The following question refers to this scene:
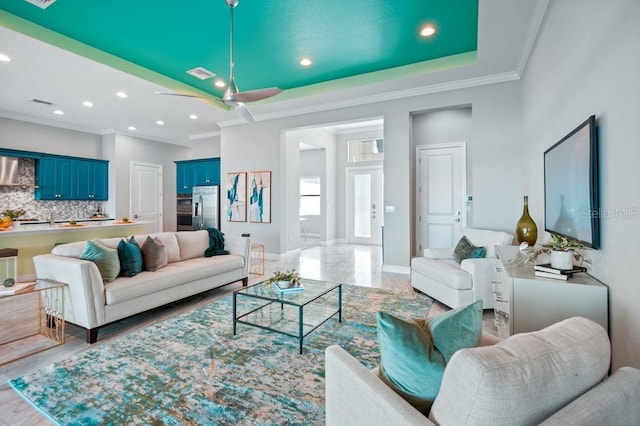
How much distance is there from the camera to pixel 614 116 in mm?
1727

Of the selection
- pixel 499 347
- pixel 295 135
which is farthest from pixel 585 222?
pixel 295 135

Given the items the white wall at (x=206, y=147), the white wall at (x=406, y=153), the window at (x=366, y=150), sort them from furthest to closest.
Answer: the window at (x=366, y=150) → the white wall at (x=206, y=147) → the white wall at (x=406, y=153)

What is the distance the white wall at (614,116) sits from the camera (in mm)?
1553

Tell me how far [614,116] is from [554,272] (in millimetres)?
945

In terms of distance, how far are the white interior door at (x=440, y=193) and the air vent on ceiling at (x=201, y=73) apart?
3.78 m

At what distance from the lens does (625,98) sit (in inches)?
63.8

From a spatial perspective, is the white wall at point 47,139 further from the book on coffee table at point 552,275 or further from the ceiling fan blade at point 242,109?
the book on coffee table at point 552,275

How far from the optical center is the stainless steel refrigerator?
758cm

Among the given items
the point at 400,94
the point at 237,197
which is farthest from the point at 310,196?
the point at 400,94

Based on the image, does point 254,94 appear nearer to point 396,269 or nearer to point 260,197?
point 396,269

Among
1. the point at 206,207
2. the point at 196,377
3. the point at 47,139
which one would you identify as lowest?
the point at 196,377

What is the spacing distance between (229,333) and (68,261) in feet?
5.20

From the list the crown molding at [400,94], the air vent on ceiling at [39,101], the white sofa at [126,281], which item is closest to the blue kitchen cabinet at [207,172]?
the crown molding at [400,94]

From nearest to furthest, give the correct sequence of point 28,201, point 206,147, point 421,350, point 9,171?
point 421,350 < point 9,171 < point 28,201 < point 206,147
